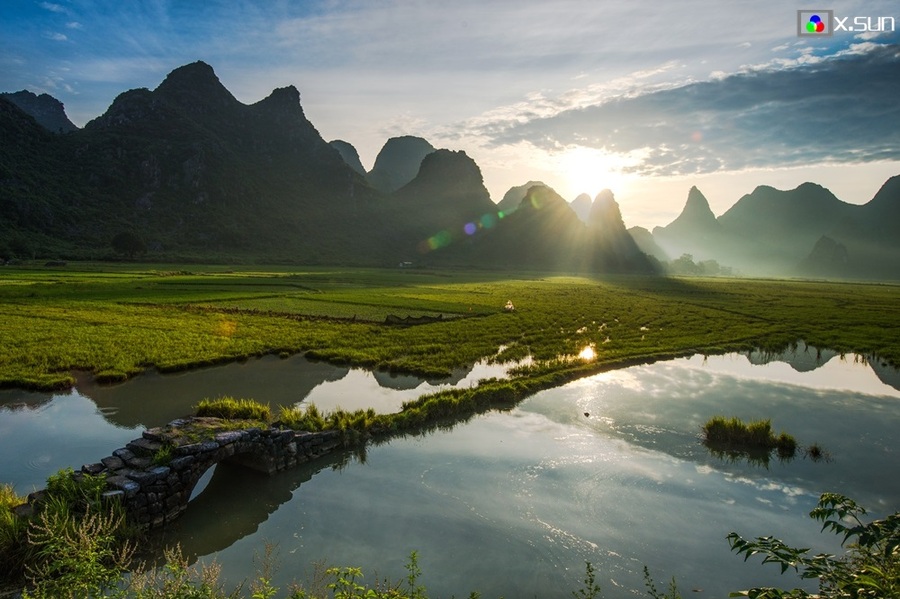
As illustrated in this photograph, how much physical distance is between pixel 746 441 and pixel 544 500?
9.22 meters

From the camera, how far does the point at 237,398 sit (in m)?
20.4

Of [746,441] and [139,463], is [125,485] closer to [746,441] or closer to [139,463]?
[139,463]

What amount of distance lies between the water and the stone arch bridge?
0.50m

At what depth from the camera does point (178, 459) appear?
38.2 ft

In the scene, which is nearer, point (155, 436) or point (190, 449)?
point (190, 449)

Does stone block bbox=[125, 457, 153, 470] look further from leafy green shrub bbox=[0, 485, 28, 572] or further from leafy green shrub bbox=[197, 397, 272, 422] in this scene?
leafy green shrub bbox=[197, 397, 272, 422]

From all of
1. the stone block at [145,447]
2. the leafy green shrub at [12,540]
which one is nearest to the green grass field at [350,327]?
the stone block at [145,447]

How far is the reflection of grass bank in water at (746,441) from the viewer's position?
53.0ft

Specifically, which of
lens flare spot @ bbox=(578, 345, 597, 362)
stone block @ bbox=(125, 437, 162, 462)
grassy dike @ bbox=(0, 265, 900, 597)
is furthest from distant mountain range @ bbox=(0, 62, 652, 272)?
lens flare spot @ bbox=(578, 345, 597, 362)

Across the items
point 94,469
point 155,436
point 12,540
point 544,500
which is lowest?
point 544,500

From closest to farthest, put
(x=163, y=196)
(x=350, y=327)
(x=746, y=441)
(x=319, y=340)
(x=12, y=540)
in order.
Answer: (x=12, y=540)
(x=746, y=441)
(x=319, y=340)
(x=350, y=327)
(x=163, y=196)

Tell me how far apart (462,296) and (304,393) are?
141ft

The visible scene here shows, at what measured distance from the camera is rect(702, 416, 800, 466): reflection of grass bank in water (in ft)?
53.0

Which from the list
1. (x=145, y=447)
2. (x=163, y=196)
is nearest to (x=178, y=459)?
(x=145, y=447)
